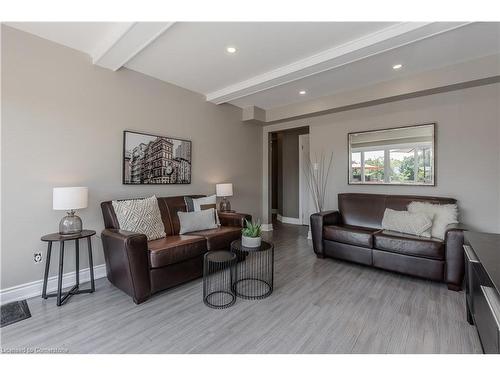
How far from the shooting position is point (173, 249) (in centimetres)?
235

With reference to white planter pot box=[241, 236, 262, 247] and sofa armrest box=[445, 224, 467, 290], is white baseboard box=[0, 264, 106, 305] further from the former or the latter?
sofa armrest box=[445, 224, 467, 290]

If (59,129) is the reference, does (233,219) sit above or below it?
below

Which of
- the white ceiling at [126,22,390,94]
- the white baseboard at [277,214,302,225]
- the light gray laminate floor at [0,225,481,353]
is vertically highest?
the white ceiling at [126,22,390,94]

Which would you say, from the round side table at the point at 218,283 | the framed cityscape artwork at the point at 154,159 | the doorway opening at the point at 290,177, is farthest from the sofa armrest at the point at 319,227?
the doorway opening at the point at 290,177

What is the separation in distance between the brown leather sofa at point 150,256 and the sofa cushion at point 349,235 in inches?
54.3

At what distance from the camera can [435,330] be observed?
176 cm

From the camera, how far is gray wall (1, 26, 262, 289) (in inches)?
86.4

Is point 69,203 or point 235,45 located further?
point 235,45

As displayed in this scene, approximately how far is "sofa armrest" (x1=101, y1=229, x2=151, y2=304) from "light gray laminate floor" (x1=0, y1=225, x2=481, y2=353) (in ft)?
0.43

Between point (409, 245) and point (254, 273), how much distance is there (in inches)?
70.9

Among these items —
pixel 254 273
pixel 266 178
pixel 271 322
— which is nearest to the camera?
pixel 271 322

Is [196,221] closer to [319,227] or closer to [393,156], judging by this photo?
[319,227]

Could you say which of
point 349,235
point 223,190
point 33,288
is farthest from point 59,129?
point 349,235

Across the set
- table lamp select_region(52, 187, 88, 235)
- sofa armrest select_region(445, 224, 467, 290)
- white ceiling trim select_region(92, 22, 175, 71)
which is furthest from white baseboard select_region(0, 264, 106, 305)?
sofa armrest select_region(445, 224, 467, 290)
